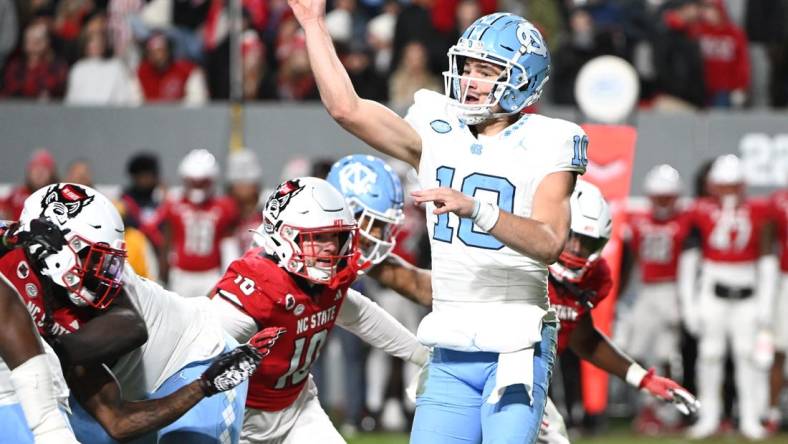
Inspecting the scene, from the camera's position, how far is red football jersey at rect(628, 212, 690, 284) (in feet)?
33.1

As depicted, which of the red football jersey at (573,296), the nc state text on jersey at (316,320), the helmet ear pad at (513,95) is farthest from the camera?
the red football jersey at (573,296)

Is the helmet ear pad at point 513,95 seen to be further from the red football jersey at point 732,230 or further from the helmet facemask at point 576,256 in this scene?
the red football jersey at point 732,230

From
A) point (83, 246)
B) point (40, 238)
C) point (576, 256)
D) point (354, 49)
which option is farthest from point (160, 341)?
point (354, 49)

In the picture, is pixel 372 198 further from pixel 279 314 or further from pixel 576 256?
pixel 279 314

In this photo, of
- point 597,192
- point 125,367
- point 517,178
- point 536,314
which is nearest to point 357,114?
point 517,178

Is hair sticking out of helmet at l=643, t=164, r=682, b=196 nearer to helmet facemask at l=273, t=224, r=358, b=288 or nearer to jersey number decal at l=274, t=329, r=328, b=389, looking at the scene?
jersey number decal at l=274, t=329, r=328, b=389

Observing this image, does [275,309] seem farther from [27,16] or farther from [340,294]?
[27,16]

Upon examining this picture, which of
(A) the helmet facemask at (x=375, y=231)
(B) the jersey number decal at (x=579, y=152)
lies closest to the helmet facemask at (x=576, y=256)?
(A) the helmet facemask at (x=375, y=231)

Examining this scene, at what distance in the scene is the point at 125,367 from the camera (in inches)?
174

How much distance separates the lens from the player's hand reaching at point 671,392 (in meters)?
5.19

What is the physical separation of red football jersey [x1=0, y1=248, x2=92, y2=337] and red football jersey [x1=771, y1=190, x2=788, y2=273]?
22.3 feet

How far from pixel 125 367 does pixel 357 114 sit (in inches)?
44.4

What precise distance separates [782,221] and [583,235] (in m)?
4.99

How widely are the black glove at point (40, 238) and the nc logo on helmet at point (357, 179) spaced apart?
1.83 metres
